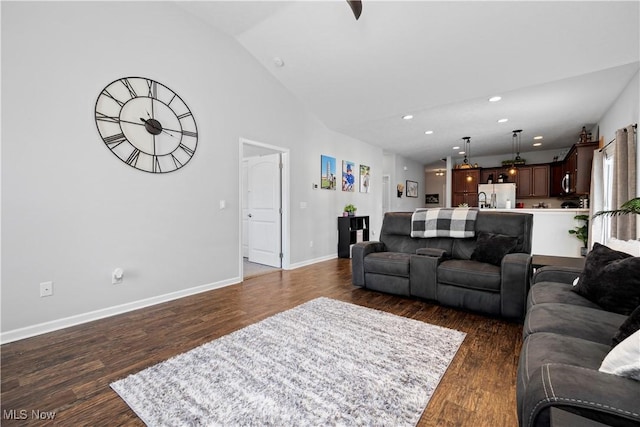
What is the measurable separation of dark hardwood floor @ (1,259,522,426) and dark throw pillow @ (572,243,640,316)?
0.67 metres

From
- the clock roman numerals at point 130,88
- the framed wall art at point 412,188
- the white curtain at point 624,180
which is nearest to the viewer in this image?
the clock roman numerals at point 130,88

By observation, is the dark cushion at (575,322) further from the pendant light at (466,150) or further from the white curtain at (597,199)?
the pendant light at (466,150)

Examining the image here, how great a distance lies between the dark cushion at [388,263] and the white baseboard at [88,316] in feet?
7.00

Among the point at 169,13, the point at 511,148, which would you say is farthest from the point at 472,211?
the point at 511,148

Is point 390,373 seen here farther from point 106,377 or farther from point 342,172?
point 342,172

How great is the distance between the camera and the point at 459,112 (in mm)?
4941

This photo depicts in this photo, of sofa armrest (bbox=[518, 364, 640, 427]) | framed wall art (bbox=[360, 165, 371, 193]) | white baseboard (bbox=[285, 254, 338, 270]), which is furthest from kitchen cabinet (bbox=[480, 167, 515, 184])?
sofa armrest (bbox=[518, 364, 640, 427])

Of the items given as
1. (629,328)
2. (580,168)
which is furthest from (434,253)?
(580,168)

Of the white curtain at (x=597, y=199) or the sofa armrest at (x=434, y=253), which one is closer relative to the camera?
the sofa armrest at (x=434, y=253)

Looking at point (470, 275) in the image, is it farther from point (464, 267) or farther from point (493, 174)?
point (493, 174)

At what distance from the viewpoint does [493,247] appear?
300cm

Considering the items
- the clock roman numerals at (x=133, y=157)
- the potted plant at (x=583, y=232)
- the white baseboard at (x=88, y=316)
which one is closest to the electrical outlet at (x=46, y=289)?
the white baseboard at (x=88, y=316)

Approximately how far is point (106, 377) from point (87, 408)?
0.30 metres

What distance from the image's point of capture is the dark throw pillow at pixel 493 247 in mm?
2924
